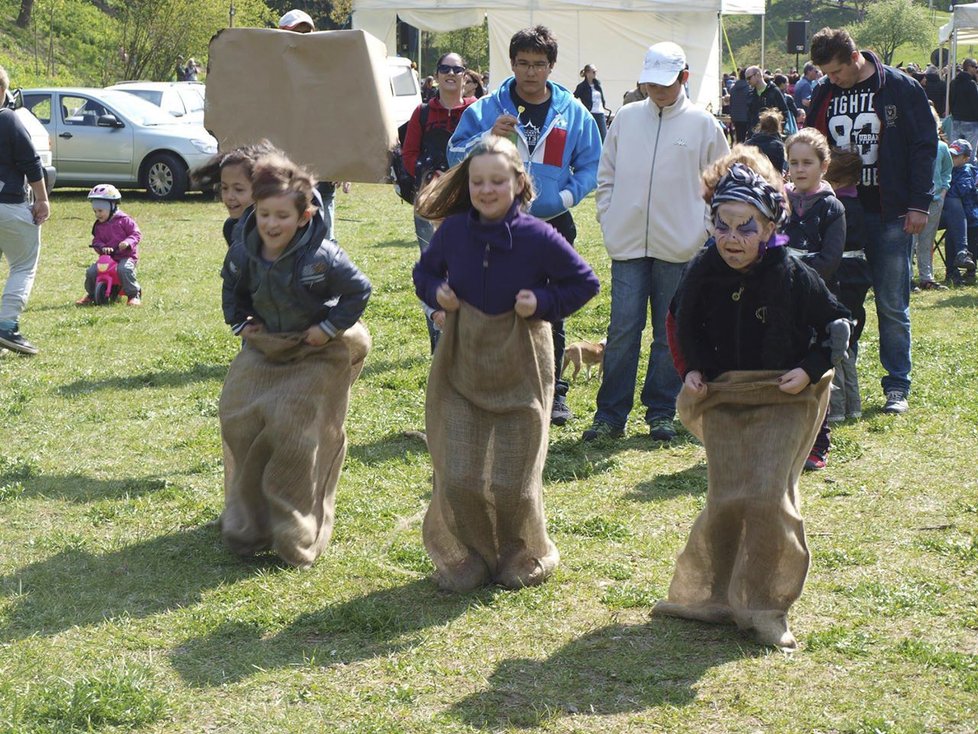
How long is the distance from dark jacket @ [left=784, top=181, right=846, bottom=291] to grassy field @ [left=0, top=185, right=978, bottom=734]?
3.64 ft

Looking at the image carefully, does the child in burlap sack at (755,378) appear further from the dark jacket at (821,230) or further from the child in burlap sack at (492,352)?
the dark jacket at (821,230)

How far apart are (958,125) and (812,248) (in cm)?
1336

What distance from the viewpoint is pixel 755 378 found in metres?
4.69

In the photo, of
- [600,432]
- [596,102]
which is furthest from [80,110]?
[600,432]

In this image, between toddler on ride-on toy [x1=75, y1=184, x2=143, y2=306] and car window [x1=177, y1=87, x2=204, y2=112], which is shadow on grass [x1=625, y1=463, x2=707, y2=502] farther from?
car window [x1=177, y1=87, x2=204, y2=112]

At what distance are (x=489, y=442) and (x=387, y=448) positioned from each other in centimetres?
253

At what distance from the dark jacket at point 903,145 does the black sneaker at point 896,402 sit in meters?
1.14

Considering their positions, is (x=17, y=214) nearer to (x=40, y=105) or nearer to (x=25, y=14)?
(x=40, y=105)

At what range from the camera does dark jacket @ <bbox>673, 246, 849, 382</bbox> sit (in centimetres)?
465

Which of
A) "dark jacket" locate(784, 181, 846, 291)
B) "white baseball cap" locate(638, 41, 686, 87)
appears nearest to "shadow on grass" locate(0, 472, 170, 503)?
"white baseball cap" locate(638, 41, 686, 87)

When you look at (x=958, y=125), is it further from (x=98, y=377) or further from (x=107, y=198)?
(x=98, y=377)

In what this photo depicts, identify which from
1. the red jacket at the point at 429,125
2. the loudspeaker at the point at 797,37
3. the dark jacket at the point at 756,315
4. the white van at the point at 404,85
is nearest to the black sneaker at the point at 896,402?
the red jacket at the point at 429,125

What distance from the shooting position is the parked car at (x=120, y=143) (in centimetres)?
2084

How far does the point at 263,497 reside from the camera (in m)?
5.65
